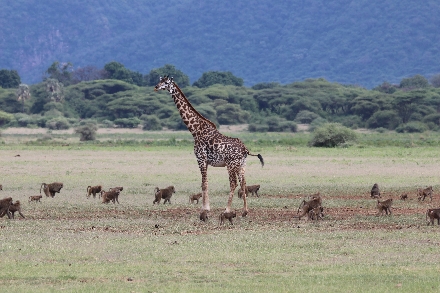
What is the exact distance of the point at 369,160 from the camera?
3741 centimetres

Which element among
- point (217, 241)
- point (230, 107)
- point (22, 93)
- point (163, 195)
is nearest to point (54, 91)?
point (22, 93)

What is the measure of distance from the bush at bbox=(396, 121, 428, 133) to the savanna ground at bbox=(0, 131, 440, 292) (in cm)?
4754

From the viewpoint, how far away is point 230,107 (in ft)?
295

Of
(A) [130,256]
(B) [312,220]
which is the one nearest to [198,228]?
(B) [312,220]

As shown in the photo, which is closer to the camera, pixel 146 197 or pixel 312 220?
pixel 312 220

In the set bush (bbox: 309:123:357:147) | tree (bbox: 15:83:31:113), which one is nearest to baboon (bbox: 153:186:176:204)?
bush (bbox: 309:123:357:147)

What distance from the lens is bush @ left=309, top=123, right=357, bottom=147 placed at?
4884cm

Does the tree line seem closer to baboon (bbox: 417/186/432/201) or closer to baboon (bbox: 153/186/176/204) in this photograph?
baboon (bbox: 417/186/432/201)

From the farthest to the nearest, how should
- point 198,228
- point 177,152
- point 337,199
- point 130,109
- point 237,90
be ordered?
1. point 237,90
2. point 130,109
3. point 177,152
4. point 337,199
5. point 198,228

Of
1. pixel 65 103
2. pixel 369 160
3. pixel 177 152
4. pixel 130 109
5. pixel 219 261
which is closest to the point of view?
pixel 219 261

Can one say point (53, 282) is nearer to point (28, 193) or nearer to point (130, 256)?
point (130, 256)

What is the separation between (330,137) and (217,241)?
34500 mm

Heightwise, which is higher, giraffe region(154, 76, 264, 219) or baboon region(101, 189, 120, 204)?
giraffe region(154, 76, 264, 219)

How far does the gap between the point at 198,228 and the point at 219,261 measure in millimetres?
3653
